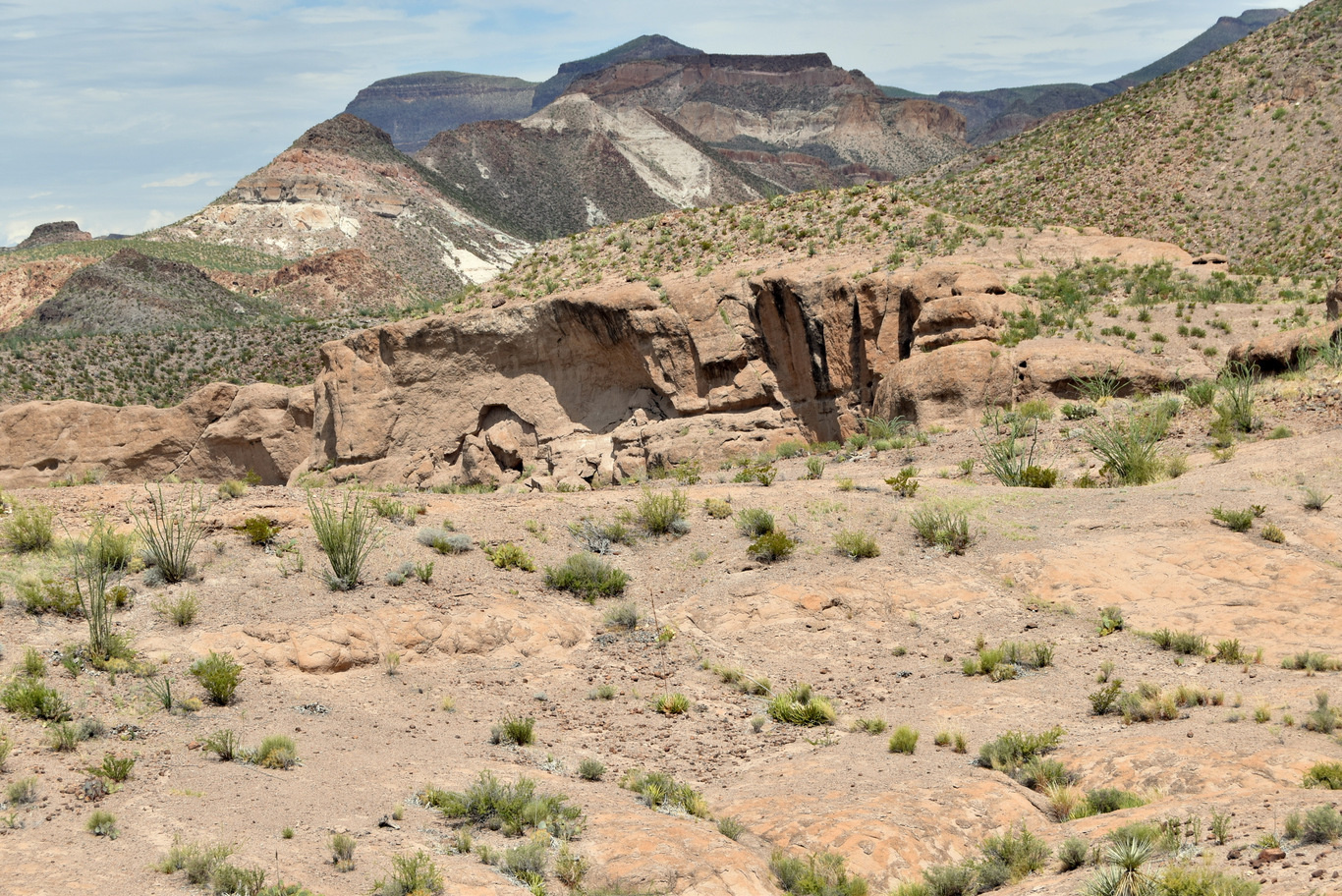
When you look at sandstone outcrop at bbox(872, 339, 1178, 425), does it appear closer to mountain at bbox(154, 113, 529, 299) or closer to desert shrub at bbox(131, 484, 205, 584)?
desert shrub at bbox(131, 484, 205, 584)

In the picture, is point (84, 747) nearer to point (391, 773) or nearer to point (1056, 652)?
point (391, 773)

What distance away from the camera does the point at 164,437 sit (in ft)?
88.0

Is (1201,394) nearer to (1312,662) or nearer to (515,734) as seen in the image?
(1312,662)

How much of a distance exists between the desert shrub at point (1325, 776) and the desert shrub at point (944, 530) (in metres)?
5.80

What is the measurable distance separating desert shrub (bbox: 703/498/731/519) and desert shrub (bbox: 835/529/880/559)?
171 centimetres

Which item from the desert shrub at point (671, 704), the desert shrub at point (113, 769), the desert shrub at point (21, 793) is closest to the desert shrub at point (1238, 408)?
the desert shrub at point (671, 704)

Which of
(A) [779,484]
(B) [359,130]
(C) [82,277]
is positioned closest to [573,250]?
(A) [779,484]

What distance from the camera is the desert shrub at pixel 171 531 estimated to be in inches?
419

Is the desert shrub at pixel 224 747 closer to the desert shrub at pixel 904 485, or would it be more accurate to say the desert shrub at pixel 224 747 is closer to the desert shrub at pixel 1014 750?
the desert shrub at pixel 1014 750

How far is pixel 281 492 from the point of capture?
1397cm

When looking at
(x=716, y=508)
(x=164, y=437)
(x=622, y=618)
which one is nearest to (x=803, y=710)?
(x=622, y=618)

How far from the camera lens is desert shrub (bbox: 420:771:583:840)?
23.2 ft

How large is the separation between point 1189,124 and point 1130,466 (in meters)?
38.4

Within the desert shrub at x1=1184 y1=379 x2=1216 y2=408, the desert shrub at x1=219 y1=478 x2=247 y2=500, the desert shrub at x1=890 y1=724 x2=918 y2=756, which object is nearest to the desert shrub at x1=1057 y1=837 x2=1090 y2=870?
the desert shrub at x1=890 y1=724 x2=918 y2=756
